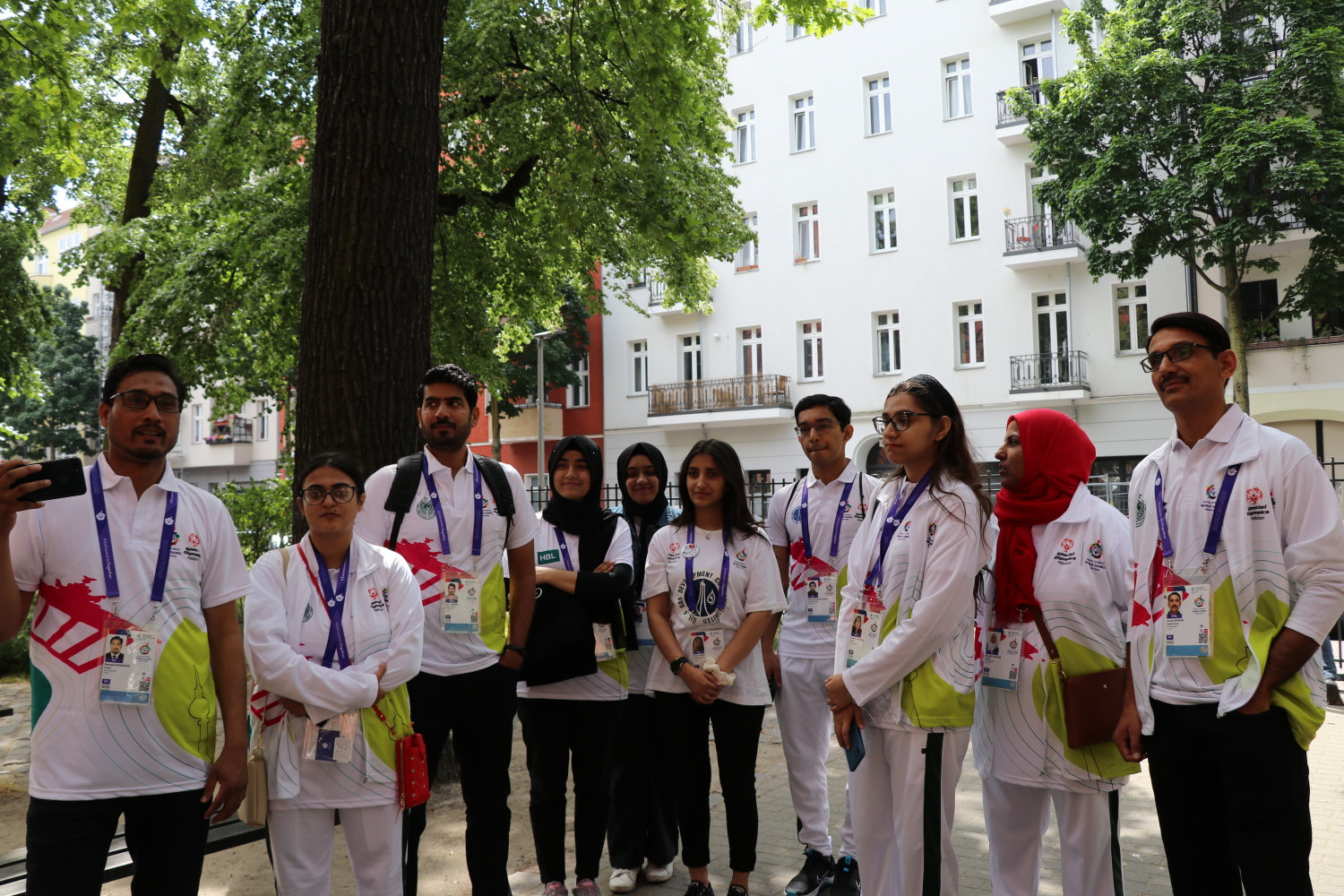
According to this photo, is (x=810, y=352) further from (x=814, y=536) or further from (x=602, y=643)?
(x=602, y=643)

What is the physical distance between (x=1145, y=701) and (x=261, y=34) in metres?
11.9

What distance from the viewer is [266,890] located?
5.15 m

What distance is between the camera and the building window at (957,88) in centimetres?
2819

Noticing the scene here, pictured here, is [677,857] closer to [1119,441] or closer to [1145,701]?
[1145,701]

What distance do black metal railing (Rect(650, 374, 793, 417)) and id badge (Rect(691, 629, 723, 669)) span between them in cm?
2669

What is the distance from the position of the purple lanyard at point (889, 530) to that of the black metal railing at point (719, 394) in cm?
2745

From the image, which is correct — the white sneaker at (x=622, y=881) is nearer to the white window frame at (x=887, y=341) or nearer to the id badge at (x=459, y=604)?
the id badge at (x=459, y=604)

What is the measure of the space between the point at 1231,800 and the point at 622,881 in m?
2.81

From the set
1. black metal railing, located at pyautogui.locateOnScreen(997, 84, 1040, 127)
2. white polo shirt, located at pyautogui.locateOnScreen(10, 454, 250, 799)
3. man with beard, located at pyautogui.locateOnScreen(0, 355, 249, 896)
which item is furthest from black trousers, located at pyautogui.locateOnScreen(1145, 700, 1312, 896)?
black metal railing, located at pyautogui.locateOnScreen(997, 84, 1040, 127)

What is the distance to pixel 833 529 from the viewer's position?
5133mm

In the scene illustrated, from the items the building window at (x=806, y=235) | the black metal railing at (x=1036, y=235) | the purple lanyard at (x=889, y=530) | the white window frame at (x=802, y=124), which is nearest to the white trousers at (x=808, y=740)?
the purple lanyard at (x=889, y=530)

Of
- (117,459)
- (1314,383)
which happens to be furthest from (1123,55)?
(117,459)

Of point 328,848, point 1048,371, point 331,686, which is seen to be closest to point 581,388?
point 1048,371

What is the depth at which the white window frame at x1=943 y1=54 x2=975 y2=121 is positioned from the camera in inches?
1109
